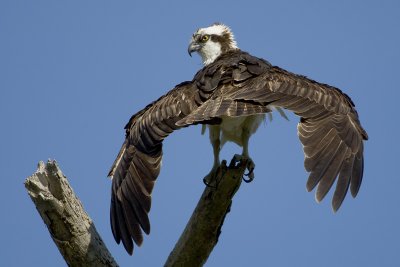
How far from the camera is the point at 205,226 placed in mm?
6602

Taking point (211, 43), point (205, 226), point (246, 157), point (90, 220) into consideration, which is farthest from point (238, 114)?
point (211, 43)

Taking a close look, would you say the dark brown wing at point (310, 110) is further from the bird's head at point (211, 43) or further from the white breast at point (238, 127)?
the bird's head at point (211, 43)

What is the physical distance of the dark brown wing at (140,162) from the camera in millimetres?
6574

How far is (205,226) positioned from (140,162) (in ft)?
3.37

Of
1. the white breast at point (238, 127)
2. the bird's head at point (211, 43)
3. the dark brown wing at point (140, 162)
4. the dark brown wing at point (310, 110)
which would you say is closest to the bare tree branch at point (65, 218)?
the dark brown wing at point (140, 162)

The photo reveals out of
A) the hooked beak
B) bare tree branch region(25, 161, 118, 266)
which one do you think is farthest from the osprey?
the hooked beak

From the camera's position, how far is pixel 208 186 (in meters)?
6.78

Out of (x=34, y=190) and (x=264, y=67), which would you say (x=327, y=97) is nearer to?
(x=264, y=67)

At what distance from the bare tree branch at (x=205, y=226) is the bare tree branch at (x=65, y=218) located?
0.72m

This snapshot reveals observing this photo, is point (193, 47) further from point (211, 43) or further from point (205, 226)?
point (205, 226)

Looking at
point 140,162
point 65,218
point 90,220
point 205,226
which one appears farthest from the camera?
point 140,162

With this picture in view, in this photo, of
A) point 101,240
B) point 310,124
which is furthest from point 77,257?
point 310,124

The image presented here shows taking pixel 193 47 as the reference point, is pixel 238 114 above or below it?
below

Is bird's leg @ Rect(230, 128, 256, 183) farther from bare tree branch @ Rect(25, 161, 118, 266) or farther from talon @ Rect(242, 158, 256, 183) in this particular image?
bare tree branch @ Rect(25, 161, 118, 266)
